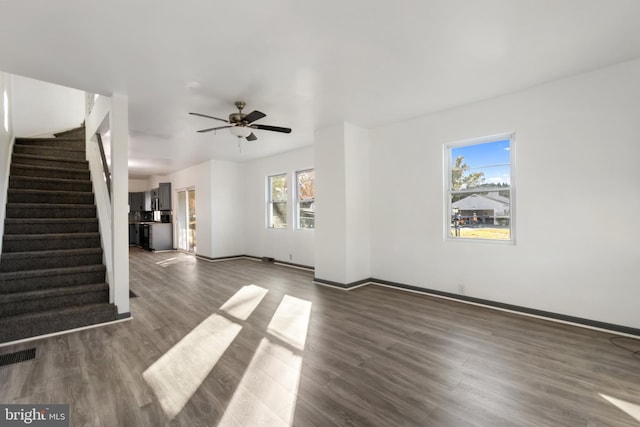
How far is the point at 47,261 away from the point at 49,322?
998 millimetres

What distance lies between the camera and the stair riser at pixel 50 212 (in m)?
3.93

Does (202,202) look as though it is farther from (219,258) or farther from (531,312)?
(531,312)

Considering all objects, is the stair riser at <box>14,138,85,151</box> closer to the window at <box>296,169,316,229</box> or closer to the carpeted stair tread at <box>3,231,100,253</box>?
the carpeted stair tread at <box>3,231,100,253</box>

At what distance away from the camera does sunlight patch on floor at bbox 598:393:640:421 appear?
182 cm

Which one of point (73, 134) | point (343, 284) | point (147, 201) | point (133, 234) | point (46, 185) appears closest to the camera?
point (46, 185)

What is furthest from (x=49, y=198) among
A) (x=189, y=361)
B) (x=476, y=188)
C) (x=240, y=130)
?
(x=476, y=188)

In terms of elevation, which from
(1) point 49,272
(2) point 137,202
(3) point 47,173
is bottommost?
(1) point 49,272

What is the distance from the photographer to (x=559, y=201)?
328 cm

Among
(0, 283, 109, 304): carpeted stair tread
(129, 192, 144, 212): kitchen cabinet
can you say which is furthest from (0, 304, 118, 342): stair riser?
(129, 192, 144, 212): kitchen cabinet

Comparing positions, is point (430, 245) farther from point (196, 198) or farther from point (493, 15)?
point (196, 198)

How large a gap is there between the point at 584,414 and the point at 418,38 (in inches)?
116

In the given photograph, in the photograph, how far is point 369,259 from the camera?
5.21m

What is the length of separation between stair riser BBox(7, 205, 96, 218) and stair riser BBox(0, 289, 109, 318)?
4.87 ft

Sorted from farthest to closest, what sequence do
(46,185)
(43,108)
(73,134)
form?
(73,134)
(43,108)
(46,185)
